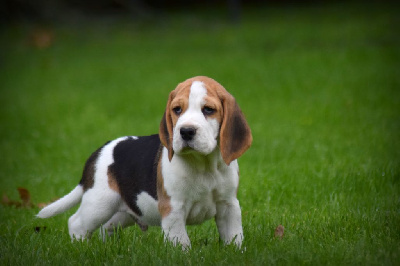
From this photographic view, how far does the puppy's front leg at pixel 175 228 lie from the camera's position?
180 inches

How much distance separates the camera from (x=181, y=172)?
180 inches

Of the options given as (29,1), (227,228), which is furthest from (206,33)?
(227,228)

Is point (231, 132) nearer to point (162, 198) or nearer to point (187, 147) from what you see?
point (187, 147)

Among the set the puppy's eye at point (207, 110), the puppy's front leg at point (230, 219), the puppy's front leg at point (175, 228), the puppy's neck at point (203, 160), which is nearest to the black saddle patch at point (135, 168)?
the puppy's front leg at point (175, 228)

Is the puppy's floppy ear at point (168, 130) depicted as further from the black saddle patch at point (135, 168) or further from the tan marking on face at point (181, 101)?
the black saddle patch at point (135, 168)

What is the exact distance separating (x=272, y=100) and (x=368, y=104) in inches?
76.0

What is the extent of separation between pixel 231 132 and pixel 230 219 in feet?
2.33

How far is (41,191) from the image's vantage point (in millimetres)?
7516

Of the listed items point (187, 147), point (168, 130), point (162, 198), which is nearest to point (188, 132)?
point (187, 147)

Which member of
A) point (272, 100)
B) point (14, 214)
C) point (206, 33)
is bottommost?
point (14, 214)

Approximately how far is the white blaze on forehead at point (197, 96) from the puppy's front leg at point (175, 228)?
827 mm

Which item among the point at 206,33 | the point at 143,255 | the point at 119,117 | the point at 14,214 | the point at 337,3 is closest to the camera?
the point at 143,255

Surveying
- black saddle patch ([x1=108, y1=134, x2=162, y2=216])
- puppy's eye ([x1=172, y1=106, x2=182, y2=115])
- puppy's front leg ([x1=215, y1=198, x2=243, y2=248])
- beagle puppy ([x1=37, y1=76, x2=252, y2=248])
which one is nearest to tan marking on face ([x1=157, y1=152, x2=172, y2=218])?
beagle puppy ([x1=37, y1=76, x2=252, y2=248])

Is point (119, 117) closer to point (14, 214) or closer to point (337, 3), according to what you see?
point (14, 214)
